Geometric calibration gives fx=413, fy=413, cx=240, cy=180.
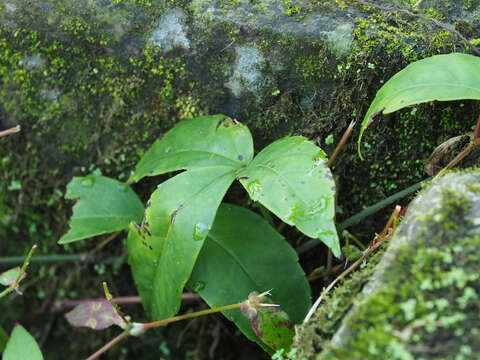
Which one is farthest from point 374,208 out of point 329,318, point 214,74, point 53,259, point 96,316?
point 53,259

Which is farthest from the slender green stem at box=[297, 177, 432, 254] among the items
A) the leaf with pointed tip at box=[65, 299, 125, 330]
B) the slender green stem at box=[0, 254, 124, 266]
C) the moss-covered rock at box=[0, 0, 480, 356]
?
the slender green stem at box=[0, 254, 124, 266]

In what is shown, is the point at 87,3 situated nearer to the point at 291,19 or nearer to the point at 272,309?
the point at 291,19

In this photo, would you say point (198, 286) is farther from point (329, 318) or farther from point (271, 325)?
point (329, 318)

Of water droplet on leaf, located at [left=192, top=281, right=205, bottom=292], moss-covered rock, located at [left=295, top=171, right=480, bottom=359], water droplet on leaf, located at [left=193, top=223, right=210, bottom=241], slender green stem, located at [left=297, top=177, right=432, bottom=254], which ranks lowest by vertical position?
water droplet on leaf, located at [left=192, top=281, right=205, bottom=292]

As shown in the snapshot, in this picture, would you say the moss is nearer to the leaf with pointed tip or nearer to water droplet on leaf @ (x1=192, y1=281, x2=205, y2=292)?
water droplet on leaf @ (x1=192, y1=281, x2=205, y2=292)

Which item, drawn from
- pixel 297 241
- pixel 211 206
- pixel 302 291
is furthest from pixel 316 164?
pixel 297 241

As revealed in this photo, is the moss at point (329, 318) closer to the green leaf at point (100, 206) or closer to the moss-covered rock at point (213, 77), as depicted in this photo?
the moss-covered rock at point (213, 77)
